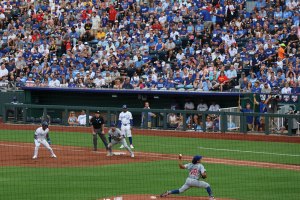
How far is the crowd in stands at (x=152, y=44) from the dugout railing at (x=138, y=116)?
1.37 metres

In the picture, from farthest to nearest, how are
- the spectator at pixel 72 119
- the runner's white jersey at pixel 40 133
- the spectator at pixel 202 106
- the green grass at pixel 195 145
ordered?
the spectator at pixel 72 119
the spectator at pixel 202 106
the green grass at pixel 195 145
the runner's white jersey at pixel 40 133

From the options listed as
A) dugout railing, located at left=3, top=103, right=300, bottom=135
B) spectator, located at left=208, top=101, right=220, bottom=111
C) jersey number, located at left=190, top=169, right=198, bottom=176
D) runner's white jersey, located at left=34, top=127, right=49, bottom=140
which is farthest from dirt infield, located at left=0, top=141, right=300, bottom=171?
jersey number, located at left=190, top=169, right=198, bottom=176

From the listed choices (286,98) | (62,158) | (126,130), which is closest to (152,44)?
(286,98)

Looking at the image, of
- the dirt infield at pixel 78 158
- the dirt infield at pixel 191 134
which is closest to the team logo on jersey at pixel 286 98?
the dirt infield at pixel 191 134

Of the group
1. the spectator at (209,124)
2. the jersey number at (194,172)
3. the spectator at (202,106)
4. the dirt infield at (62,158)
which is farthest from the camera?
the spectator at (202,106)

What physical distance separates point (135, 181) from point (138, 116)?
1260 centimetres

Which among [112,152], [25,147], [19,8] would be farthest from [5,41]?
[112,152]

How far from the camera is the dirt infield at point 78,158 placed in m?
25.2

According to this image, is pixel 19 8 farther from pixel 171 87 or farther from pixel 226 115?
pixel 226 115

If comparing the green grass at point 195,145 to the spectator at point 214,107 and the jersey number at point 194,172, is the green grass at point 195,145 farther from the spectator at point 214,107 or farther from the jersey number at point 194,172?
the jersey number at point 194,172

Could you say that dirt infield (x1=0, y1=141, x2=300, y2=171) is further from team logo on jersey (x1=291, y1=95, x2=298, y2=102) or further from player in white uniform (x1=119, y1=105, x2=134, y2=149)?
team logo on jersey (x1=291, y1=95, x2=298, y2=102)

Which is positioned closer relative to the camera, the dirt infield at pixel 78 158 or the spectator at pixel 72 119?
the dirt infield at pixel 78 158

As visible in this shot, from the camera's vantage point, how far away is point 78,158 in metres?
26.8

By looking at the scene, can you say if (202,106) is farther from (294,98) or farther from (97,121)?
(97,121)
